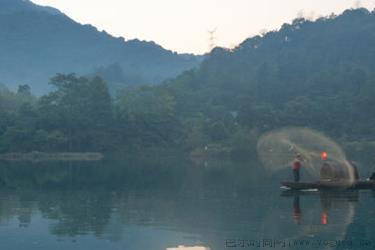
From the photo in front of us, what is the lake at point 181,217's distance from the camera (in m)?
26.0

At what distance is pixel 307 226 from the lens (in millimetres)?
29750

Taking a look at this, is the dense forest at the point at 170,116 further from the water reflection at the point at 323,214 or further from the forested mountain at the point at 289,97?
the water reflection at the point at 323,214

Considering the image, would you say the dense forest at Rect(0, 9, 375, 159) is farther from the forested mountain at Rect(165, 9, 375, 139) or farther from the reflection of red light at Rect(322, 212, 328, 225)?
the reflection of red light at Rect(322, 212, 328, 225)

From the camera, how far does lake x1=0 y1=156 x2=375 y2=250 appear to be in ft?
85.4

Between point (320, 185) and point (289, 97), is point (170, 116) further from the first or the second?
point (320, 185)

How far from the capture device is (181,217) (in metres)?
33.2

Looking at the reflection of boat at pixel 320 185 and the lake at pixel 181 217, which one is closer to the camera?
the lake at pixel 181 217

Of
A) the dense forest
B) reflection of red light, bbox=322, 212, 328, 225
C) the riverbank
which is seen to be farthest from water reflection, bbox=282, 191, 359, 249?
the dense forest

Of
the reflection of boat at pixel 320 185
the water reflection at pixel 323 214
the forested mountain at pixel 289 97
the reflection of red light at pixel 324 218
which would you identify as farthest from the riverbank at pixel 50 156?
the reflection of red light at pixel 324 218

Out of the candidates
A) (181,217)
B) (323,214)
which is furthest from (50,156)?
(323,214)

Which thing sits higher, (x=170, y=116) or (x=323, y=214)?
(x=170, y=116)

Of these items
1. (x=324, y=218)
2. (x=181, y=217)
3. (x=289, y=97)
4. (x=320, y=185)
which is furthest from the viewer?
(x=289, y=97)

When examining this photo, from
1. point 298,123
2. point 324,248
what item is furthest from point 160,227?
point 298,123

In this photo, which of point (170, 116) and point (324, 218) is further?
point (170, 116)
